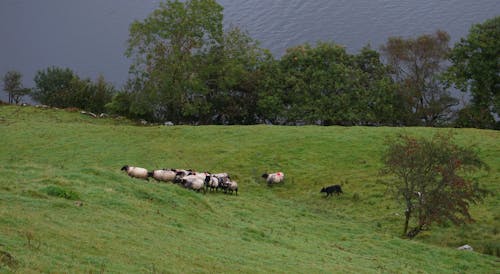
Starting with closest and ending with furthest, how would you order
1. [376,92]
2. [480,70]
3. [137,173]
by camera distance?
[137,173], [480,70], [376,92]

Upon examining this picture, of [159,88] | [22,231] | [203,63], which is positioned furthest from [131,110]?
[22,231]

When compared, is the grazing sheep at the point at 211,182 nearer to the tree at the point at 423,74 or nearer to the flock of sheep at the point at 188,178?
the flock of sheep at the point at 188,178

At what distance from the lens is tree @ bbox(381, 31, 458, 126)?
54.2 metres

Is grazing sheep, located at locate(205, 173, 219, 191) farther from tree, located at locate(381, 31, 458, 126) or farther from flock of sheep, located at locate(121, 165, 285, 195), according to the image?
tree, located at locate(381, 31, 458, 126)

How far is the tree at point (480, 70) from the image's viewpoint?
159ft

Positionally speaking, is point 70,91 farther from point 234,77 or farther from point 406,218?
point 406,218

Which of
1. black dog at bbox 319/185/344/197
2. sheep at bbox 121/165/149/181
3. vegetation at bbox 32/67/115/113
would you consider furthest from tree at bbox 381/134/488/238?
vegetation at bbox 32/67/115/113

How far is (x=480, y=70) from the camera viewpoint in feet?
160

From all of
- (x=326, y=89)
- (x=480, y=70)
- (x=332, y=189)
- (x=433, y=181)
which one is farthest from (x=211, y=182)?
(x=480, y=70)

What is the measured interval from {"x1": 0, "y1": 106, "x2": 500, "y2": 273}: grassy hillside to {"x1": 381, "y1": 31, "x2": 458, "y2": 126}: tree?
15912 millimetres

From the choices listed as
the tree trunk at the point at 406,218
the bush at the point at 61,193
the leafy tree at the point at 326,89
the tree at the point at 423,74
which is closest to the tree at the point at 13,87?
the leafy tree at the point at 326,89

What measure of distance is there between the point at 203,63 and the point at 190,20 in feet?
12.5

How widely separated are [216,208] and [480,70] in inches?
1339

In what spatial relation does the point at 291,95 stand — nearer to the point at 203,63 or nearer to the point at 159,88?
the point at 203,63
